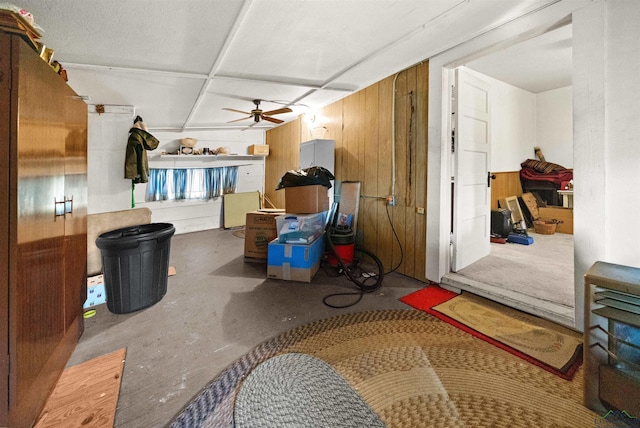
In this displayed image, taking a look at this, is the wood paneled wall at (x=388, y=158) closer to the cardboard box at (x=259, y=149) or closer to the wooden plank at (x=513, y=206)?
the cardboard box at (x=259, y=149)

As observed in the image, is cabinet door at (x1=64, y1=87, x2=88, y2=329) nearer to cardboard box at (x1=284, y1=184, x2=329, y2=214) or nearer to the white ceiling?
the white ceiling

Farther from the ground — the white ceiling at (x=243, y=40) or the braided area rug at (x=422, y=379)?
the white ceiling at (x=243, y=40)

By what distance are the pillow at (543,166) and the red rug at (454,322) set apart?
436 cm

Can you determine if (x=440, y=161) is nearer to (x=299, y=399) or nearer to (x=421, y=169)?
(x=421, y=169)

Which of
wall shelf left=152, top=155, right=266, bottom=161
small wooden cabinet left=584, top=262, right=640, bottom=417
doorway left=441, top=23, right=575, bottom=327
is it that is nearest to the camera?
small wooden cabinet left=584, top=262, right=640, bottom=417

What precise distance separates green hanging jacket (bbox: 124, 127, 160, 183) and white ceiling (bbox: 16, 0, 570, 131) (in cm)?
43

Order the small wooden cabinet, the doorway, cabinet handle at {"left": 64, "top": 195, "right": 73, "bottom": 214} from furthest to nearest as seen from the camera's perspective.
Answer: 1. the doorway
2. cabinet handle at {"left": 64, "top": 195, "right": 73, "bottom": 214}
3. the small wooden cabinet

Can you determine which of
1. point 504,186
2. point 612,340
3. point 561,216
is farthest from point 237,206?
point 561,216

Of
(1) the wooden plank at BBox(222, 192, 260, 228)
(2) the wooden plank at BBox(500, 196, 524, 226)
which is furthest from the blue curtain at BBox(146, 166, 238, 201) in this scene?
(2) the wooden plank at BBox(500, 196, 524, 226)

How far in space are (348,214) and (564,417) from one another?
285cm

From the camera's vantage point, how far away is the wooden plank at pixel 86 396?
1.26 m

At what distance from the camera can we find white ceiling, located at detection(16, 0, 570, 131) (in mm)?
1736

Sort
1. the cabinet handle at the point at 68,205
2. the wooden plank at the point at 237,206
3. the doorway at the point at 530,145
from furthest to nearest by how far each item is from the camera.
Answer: the wooden plank at the point at 237,206, the doorway at the point at 530,145, the cabinet handle at the point at 68,205

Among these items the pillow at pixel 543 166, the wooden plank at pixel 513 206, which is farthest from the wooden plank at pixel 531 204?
the pillow at pixel 543 166
